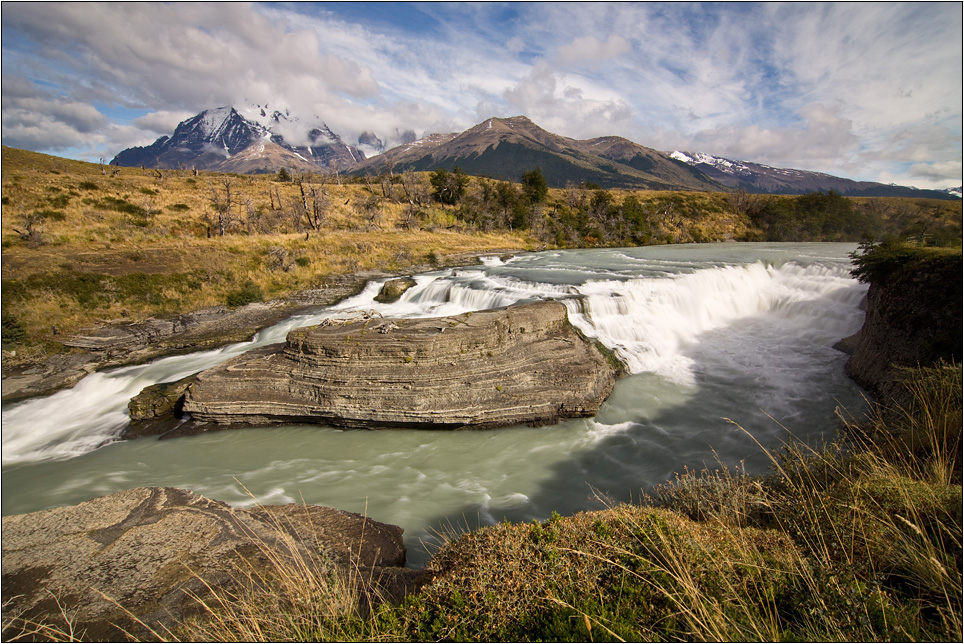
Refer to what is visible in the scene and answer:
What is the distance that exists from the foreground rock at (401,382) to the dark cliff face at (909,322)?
8.05 metres

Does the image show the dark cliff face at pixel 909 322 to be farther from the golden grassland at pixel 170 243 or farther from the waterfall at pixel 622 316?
the golden grassland at pixel 170 243

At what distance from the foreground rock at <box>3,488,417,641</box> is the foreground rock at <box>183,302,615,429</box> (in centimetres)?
432

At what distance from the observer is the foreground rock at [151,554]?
168 inches

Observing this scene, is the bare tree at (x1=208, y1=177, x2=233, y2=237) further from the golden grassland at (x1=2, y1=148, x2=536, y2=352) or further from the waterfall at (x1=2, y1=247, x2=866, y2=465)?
the waterfall at (x1=2, y1=247, x2=866, y2=465)

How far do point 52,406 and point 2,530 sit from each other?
11119 mm

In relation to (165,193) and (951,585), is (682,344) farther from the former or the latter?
(165,193)

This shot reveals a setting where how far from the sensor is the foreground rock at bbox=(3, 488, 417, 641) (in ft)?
14.0

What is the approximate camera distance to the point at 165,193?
4225 cm

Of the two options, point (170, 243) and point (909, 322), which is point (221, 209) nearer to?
point (170, 243)

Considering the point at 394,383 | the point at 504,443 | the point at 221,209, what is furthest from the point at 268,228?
the point at 504,443

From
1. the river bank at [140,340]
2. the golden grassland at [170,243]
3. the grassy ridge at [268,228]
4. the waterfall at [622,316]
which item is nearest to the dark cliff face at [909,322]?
the waterfall at [622,316]

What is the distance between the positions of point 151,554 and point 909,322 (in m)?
17.7

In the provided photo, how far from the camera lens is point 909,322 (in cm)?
1098

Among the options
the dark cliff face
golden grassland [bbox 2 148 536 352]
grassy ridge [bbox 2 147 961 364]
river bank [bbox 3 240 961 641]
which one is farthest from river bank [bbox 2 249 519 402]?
the dark cliff face
